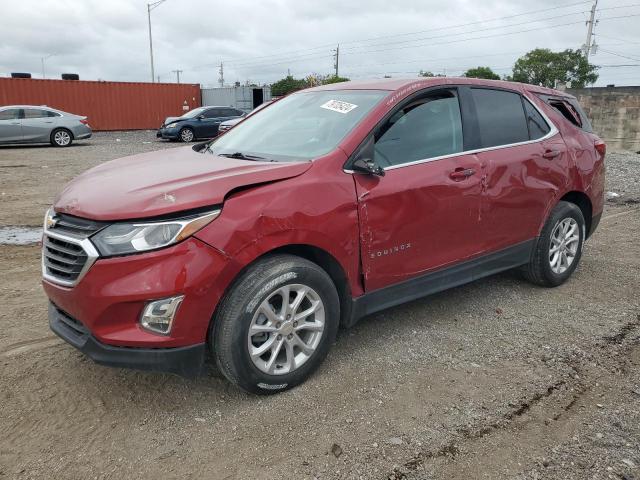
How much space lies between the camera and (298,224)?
2.89 meters

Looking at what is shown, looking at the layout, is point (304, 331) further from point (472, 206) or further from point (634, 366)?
point (634, 366)

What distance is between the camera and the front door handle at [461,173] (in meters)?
3.65

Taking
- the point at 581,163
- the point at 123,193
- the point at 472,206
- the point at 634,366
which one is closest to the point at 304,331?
the point at 123,193

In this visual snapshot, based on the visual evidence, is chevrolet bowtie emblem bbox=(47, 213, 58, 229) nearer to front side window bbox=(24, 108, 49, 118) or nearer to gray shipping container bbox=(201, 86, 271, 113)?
front side window bbox=(24, 108, 49, 118)

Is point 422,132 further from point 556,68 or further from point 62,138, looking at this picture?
point 556,68

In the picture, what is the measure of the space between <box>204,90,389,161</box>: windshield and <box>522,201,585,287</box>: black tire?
2029 mm

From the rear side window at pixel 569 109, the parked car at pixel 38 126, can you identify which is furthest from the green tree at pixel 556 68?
the rear side window at pixel 569 109

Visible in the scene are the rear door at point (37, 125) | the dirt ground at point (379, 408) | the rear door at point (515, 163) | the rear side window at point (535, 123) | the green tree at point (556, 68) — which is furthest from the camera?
the green tree at point (556, 68)

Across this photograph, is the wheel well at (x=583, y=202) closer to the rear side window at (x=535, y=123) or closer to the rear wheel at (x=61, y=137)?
the rear side window at (x=535, y=123)

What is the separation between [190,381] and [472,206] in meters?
2.25

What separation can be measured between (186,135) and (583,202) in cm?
1908

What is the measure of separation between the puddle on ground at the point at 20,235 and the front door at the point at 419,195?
454 cm

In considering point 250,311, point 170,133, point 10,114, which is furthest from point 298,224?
point 170,133

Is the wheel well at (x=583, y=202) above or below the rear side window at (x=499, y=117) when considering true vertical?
below
